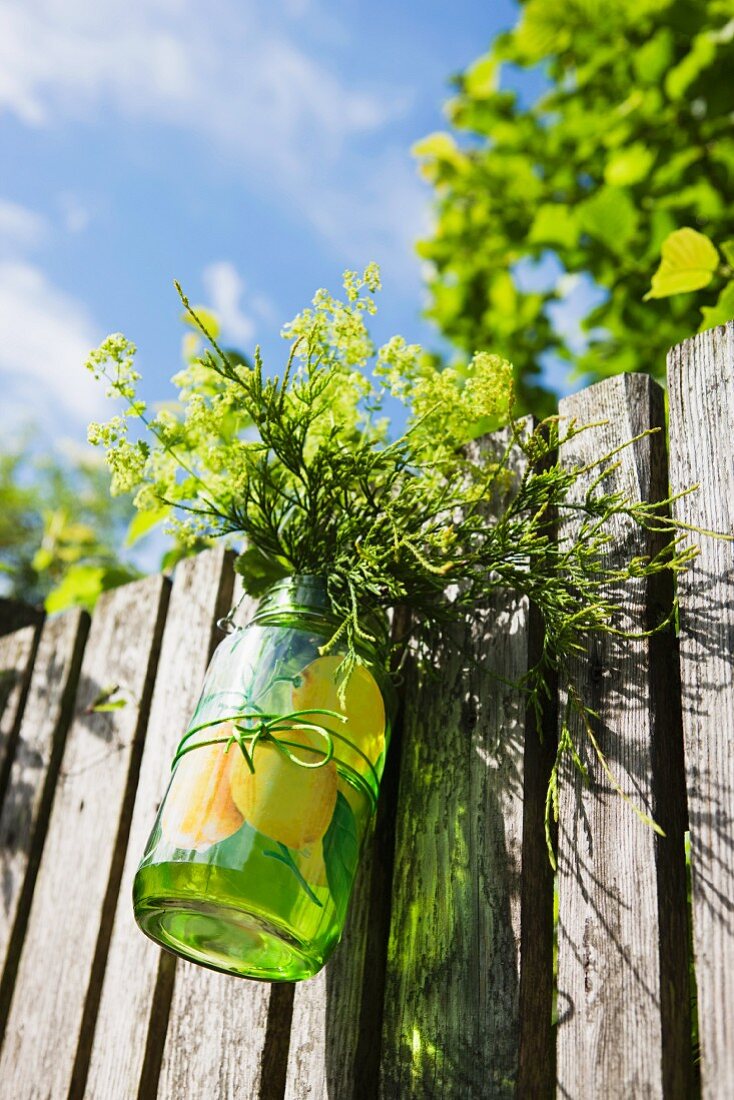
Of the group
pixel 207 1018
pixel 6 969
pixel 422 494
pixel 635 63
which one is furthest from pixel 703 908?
pixel 635 63

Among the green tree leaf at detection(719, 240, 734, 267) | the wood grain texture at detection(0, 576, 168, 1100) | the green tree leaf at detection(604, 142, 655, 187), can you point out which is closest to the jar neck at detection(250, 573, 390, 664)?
the wood grain texture at detection(0, 576, 168, 1100)

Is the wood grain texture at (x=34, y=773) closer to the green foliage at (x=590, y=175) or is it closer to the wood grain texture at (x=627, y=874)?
the wood grain texture at (x=627, y=874)

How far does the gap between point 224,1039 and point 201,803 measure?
0.42 m

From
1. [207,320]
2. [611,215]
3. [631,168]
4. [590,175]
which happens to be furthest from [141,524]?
[590,175]

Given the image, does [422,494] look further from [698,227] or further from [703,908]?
[698,227]

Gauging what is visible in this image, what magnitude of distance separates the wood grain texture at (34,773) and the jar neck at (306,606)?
809mm

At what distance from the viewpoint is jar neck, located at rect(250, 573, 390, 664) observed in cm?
113

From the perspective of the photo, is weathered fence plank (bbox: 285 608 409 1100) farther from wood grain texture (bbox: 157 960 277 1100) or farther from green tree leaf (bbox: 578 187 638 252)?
green tree leaf (bbox: 578 187 638 252)

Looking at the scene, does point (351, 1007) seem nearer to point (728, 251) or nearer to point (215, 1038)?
point (215, 1038)

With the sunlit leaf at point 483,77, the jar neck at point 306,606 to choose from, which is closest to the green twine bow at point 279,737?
the jar neck at point 306,606

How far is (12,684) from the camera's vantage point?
2.05 metres

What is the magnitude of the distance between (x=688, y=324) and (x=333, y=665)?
1571 mm

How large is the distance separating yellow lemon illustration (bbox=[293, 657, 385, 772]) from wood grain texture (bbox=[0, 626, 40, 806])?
1.11 meters

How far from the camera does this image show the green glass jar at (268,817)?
0.91m
